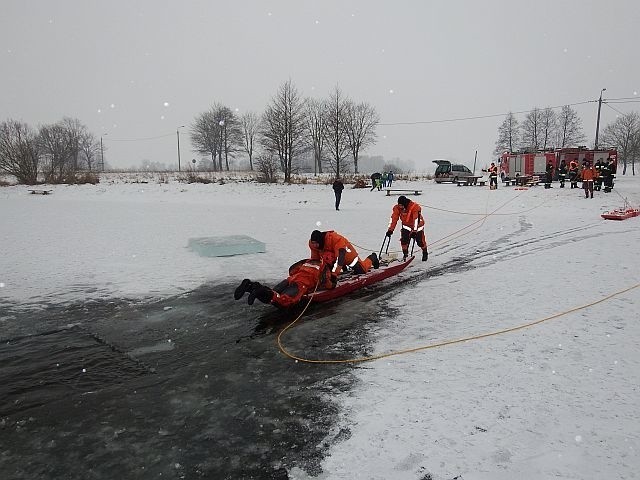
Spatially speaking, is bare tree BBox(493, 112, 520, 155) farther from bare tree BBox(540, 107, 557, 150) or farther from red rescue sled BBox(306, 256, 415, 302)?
red rescue sled BBox(306, 256, 415, 302)

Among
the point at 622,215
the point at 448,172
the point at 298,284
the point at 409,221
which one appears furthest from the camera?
the point at 448,172

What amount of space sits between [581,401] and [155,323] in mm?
5439

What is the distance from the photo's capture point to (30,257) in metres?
10.4

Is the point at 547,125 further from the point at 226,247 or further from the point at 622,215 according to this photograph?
the point at 226,247

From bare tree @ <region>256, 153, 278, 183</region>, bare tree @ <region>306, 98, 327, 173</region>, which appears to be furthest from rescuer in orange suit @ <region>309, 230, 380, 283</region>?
bare tree @ <region>306, 98, 327, 173</region>

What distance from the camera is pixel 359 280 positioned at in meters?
7.79

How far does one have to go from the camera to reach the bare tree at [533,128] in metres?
59.2

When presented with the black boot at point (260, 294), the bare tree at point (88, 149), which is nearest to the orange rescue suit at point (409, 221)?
the black boot at point (260, 294)

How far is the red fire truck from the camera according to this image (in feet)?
104

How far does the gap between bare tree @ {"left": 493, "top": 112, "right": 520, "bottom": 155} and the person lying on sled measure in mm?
59470

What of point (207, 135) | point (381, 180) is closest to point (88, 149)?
point (207, 135)

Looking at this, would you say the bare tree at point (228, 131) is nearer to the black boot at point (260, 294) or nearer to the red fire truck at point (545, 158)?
the red fire truck at point (545, 158)

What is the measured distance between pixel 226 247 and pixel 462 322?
670cm

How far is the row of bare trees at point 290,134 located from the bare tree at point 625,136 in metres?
32.0
